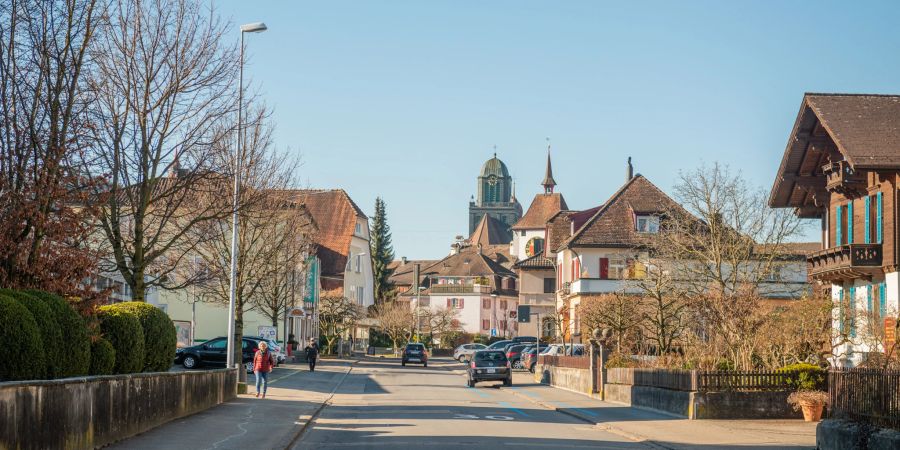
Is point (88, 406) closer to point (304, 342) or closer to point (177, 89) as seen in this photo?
point (177, 89)

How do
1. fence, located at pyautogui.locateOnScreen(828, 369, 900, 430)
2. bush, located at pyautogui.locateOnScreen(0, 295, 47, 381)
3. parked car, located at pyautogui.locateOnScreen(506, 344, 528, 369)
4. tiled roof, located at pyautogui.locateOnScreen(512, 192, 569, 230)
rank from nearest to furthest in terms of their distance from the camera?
1. bush, located at pyautogui.locateOnScreen(0, 295, 47, 381)
2. fence, located at pyautogui.locateOnScreen(828, 369, 900, 430)
3. parked car, located at pyautogui.locateOnScreen(506, 344, 528, 369)
4. tiled roof, located at pyautogui.locateOnScreen(512, 192, 569, 230)

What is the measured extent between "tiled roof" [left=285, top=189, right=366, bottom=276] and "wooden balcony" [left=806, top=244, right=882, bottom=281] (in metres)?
68.2

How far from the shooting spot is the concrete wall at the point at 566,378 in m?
39.7

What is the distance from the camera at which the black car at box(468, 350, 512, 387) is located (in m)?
47.0

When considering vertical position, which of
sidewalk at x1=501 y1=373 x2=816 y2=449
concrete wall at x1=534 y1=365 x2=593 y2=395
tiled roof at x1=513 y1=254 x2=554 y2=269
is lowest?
concrete wall at x1=534 y1=365 x2=593 y2=395

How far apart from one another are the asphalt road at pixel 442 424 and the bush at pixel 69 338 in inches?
154

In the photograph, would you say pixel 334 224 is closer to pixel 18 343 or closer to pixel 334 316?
pixel 334 316

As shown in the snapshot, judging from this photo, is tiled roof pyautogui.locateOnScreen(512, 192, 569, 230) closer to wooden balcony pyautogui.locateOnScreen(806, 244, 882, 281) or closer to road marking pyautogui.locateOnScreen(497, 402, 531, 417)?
wooden balcony pyautogui.locateOnScreen(806, 244, 882, 281)

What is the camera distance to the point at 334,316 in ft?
280


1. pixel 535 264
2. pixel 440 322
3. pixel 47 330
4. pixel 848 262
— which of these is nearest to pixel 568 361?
pixel 848 262

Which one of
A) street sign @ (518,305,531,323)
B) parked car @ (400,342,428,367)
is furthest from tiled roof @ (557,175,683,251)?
parked car @ (400,342,428,367)

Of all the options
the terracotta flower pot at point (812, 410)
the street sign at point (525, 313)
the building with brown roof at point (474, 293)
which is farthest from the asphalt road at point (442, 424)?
the building with brown roof at point (474, 293)

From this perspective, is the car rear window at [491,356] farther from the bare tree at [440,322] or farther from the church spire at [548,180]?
the church spire at [548,180]

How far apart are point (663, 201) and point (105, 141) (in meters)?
53.0
